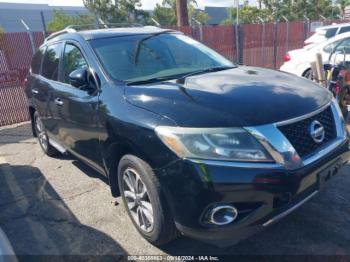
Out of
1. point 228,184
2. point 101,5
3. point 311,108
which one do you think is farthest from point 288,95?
point 101,5

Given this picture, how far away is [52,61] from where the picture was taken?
4.54m

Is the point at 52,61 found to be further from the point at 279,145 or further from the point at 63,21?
the point at 63,21

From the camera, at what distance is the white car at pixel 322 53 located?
751 cm

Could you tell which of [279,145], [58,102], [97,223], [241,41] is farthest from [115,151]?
[241,41]

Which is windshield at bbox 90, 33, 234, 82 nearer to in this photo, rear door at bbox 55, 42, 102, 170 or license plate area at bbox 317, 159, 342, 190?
rear door at bbox 55, 42, 102, 170

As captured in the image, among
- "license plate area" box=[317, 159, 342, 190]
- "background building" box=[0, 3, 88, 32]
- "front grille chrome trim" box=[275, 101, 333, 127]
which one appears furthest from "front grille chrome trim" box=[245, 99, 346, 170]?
"background building" box=[0, 3, 88, 32]

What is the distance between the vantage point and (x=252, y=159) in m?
2.31

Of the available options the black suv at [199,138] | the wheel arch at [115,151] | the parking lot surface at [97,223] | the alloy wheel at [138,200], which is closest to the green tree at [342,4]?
the parking lot surface at [97,223]

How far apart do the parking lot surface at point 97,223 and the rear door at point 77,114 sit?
0.54m

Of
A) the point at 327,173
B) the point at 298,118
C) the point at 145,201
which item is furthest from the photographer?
the point at 145,201

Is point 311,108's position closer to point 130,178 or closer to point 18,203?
point 130,178

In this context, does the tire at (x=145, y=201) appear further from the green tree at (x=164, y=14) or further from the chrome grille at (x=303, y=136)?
the green tree at (x=164, y=14)

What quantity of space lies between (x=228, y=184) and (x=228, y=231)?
34cm

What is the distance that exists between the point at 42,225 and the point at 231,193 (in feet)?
7.22
